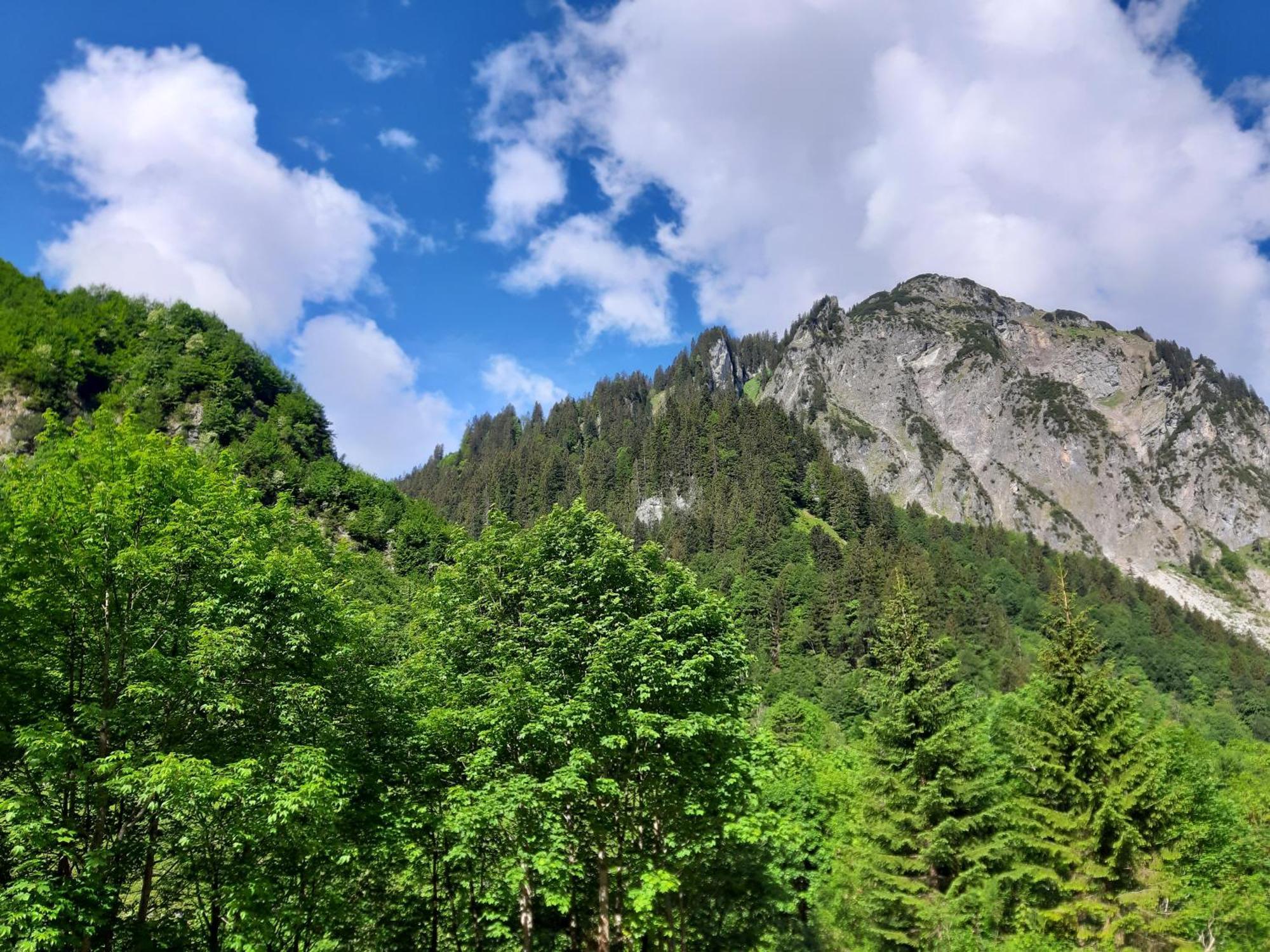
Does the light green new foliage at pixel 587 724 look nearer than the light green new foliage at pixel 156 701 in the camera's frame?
No

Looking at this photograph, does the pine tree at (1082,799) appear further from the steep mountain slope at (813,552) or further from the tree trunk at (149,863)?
the steep mountain slope at (813,552)

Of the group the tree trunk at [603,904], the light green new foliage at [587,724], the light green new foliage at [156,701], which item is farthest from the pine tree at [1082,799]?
the light green new foliage at [156,701]

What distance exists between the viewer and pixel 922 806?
22156mm

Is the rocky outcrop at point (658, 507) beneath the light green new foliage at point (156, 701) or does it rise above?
above

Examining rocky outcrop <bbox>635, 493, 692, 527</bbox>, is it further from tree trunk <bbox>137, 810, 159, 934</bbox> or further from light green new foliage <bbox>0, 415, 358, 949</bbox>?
tree trunk <bbox>137, 810, 159, 934</bbox>

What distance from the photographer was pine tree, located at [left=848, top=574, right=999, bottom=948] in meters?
21.8

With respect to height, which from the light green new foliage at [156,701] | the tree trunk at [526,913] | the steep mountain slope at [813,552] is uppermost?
the steep mountain slope at [813,552]

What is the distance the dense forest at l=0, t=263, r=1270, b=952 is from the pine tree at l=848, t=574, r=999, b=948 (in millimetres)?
108

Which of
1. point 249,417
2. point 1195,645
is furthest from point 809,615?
point 1195,645

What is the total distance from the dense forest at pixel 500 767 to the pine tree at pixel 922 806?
4.2 inches

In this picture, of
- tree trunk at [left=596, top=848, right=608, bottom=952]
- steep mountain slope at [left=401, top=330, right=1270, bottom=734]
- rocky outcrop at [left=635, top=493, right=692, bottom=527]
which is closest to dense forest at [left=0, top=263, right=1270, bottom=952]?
tree trunk at [left=596, top=848, right=608, bottom=952]

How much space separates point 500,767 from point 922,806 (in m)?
14.5

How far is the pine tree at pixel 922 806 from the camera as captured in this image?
21750 mm

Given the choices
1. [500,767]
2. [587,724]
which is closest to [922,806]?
[587,724]
